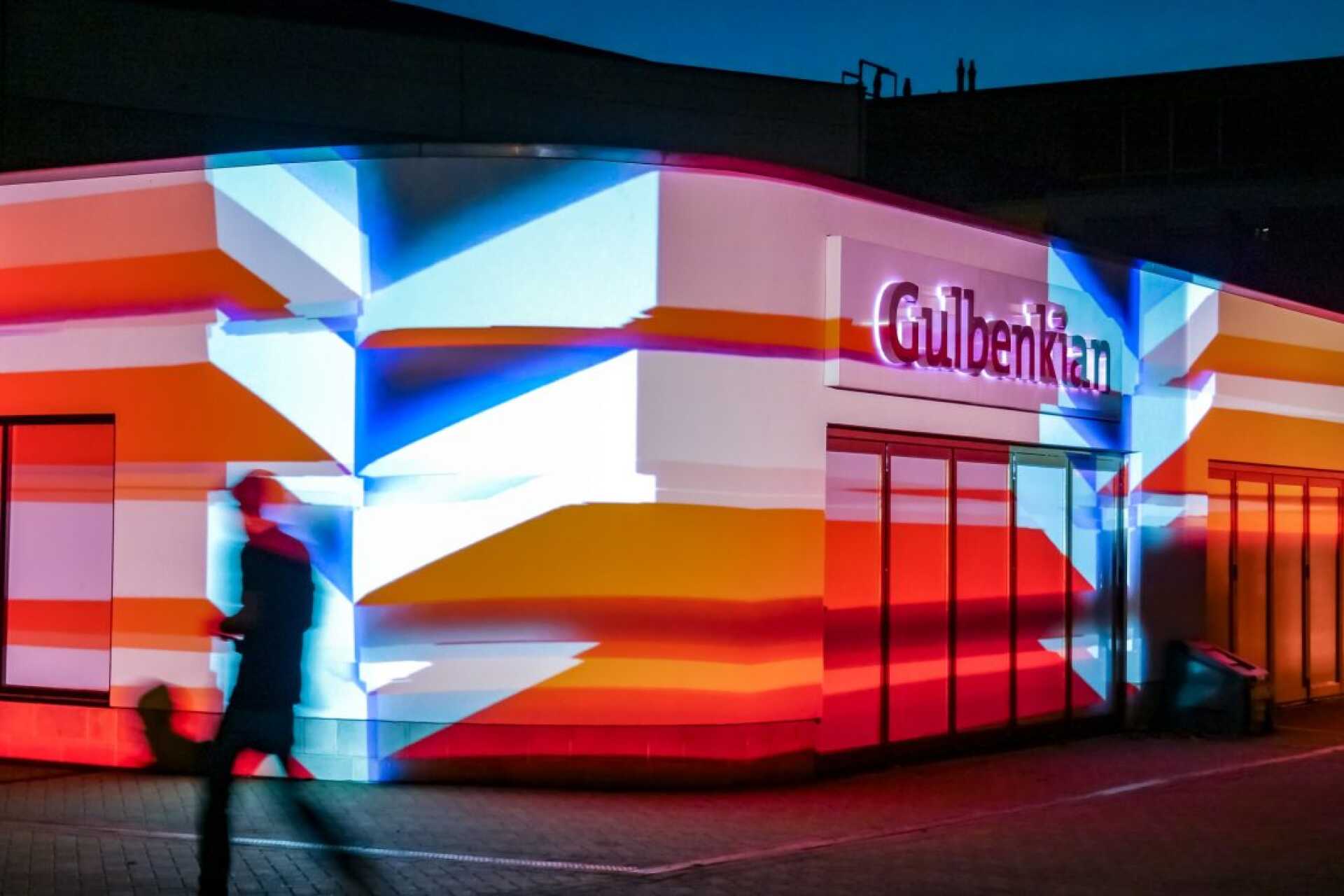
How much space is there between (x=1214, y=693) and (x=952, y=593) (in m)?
3.49

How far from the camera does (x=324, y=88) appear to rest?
24516 mm

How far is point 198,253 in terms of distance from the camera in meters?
11.5

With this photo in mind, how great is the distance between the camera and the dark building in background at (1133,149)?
37.4 meters

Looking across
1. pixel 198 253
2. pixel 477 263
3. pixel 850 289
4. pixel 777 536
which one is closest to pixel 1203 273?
pixel 850 289

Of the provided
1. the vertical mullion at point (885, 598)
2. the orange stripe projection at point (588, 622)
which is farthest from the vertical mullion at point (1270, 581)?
the orange stripe projection at point (588, 622)

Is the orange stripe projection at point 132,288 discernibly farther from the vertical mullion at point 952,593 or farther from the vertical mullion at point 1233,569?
the vertical mullion at point 1233,569

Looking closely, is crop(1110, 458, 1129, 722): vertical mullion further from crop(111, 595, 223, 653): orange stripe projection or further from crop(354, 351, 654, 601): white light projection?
crop(111, 595, 223, 653): orange stripe projection

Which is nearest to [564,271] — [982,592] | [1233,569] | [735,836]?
[735,836]

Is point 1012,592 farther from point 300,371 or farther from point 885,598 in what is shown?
point 300,371

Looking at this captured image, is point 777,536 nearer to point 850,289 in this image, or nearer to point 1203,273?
point 850,289

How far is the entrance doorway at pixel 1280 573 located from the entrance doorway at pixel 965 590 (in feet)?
7.19

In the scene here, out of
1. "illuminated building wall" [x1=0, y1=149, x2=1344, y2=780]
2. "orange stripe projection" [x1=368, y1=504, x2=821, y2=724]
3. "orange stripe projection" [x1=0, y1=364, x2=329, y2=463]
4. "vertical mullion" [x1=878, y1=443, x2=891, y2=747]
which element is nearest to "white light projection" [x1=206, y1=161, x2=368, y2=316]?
"illuminated building wall" [x1=0, y1=149, x2=1344, y2=780]

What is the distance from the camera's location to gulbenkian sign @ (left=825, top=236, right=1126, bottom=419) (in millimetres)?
11852

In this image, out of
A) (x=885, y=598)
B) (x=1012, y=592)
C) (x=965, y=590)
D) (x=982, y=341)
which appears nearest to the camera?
(x=885, y=598)
